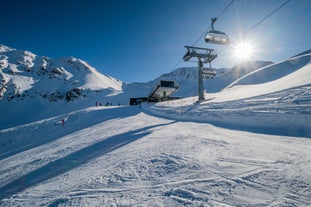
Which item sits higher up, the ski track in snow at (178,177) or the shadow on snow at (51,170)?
the ski track in snow at (178,177)

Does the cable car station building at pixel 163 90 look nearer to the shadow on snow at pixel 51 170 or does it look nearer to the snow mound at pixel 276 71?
the snow mound at pixel 276 71

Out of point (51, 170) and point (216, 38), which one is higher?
point (216, 38)

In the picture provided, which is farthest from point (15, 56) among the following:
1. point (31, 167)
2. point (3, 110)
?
point (31, 167)

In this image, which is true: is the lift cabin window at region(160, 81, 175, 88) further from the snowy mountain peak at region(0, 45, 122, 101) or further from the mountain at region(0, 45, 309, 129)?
the snowy mountain peak at region(0, 45, 122, 101)

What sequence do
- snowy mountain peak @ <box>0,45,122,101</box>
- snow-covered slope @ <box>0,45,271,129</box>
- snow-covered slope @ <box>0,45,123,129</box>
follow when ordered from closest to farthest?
snow-covered slope @ <box>0,45,271,129</box>, snow-covered slope @ <box>0,45,123,129</box>, snowy mountain peak @ <box>0,45,122,101</box>

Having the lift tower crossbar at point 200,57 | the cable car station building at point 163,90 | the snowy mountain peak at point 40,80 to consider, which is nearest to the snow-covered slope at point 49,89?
the snowy mountain peak at point 40,80

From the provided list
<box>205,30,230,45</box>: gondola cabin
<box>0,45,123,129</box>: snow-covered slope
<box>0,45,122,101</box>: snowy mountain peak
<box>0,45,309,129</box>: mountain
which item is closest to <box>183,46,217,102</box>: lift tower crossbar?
<box>205,30,230,45</box>: gondola cabin

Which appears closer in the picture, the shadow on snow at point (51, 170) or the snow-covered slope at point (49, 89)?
the shadow on snow at point (51, 170)

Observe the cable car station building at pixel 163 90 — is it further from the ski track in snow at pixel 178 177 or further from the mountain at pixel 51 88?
the mountain at pixel 51 88

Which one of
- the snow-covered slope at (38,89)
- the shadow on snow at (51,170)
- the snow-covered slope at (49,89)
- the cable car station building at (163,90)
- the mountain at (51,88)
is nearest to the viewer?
the shadow on snow at (51,170)

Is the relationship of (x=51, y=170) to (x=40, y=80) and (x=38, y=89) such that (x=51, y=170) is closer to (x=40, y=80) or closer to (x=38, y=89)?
(x=38, y=89)

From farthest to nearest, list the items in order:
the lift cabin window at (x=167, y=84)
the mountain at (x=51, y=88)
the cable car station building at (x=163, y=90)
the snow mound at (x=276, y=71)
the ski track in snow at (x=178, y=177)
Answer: the mountain at (x=51, y=88) → the cable car station building at (x=163, y=90) → the lift cabin window at (x=167, y=84) → the snow mound at (x=276, y=71) → the ski track in snow at (x=178, y=177)

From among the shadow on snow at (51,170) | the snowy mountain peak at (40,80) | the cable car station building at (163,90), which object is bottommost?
the shadow on snow at (51,170)

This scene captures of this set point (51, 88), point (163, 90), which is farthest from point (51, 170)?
point (51, 88)
